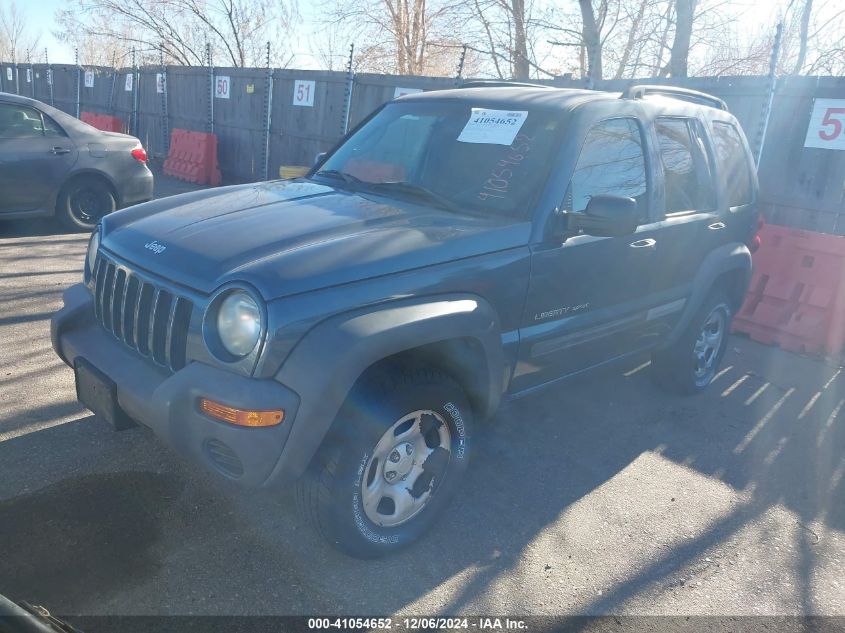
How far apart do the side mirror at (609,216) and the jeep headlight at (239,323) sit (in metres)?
1.69

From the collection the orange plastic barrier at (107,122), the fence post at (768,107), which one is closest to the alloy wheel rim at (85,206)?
the fence post at (768,107)

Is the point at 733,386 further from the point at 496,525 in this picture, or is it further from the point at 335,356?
the point at 335,356

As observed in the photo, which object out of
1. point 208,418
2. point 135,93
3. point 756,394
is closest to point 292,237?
point 208,418

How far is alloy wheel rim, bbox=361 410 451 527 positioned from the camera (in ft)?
10.1

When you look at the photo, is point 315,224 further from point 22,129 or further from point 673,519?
point 22,129

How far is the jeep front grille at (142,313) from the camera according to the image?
295cm

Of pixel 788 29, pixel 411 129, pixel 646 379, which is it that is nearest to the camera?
pixel 411 129

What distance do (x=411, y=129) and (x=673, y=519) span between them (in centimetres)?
257

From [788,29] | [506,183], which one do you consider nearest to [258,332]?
[506,183]

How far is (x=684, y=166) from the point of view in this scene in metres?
4.68

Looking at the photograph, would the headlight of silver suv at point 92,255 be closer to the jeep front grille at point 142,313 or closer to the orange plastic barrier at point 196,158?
the jeep front grille at point 142,313

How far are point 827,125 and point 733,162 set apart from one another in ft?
9.97

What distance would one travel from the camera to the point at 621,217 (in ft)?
11.4

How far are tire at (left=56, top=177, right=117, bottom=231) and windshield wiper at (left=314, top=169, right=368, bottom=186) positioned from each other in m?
5.22
